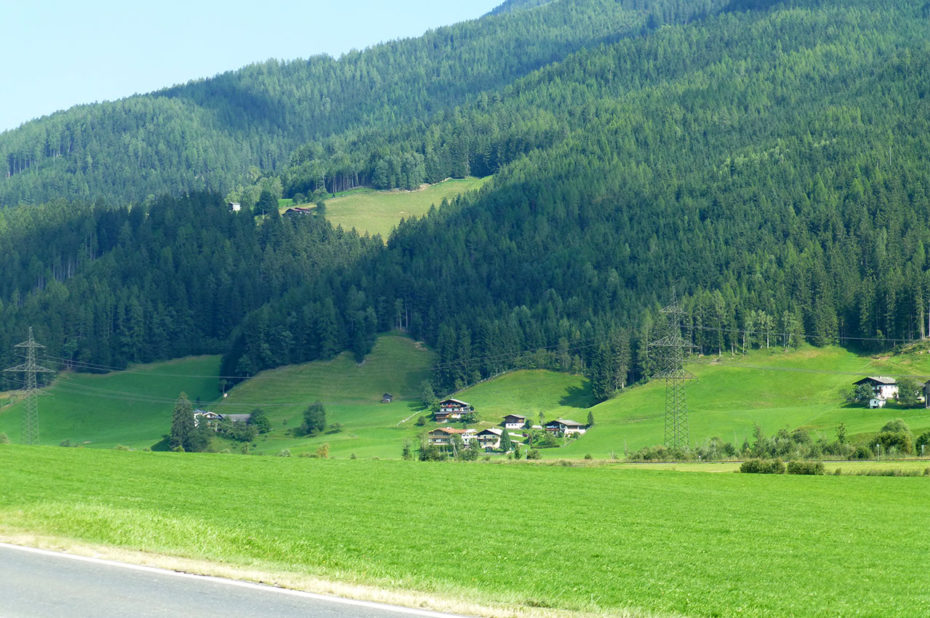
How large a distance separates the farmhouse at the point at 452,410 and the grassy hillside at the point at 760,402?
2232 cm

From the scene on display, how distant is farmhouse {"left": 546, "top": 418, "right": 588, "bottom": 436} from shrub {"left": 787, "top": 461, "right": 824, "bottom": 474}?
78.1m

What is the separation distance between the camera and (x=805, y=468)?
80.4 metres

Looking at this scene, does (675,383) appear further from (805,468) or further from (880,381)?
(880,381)

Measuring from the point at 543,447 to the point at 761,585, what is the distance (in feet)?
389

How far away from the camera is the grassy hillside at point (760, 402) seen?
140250 millimetres

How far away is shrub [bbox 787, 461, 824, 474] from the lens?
79875 mm

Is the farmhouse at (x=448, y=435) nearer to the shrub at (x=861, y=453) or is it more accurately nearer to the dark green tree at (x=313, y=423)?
the dark green tree at (x=313, y=423)

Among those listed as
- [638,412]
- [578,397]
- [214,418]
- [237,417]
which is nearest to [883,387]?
[638,412]

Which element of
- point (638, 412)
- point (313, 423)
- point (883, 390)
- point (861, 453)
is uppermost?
point (861, 453)

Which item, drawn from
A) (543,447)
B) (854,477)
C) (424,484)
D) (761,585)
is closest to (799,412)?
(543,447)

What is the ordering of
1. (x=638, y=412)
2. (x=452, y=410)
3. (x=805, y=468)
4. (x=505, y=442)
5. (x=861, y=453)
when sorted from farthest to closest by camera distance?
1. (x=452, y=410)
2. (x=638, y=412)
3. (x=505, y=442)
4. (x=861, y=453)
5. (x=805, y=468)

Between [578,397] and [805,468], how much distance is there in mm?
110620

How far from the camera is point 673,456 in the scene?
10244cm

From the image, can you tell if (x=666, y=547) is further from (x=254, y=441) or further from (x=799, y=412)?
(x=254, y=441)
